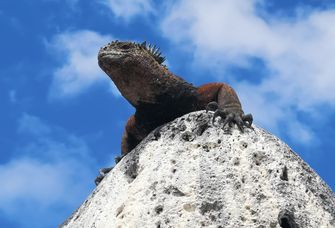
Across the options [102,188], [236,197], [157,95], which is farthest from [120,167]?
[236,197]

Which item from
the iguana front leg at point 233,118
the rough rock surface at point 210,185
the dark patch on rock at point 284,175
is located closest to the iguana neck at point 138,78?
the rough rock surface at point 210,185

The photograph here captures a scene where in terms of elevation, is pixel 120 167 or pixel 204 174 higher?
pixel 120 167

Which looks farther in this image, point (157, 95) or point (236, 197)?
point (157, 95)

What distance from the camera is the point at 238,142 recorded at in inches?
321

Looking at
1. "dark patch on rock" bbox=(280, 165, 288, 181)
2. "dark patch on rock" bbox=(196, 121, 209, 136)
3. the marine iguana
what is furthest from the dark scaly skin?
"dark patch on rock" bbox=(280, 165, 288, 181)

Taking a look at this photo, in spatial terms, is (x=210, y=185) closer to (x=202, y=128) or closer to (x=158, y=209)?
(x=158, y=209)

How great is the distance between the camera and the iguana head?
9367 millimetres

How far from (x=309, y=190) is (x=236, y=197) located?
831mm

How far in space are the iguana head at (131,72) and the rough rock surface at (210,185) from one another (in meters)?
0.80

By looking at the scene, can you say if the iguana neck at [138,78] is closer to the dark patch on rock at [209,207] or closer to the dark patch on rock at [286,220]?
the dark patch on rock at [209,207]

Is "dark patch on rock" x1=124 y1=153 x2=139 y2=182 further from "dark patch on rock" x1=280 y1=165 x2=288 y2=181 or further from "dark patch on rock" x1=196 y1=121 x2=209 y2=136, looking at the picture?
"dark patch on rock" x1=280 y1=165 x2=288 y2=181

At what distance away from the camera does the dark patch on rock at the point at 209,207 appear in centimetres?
745

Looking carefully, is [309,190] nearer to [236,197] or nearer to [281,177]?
[281,177]

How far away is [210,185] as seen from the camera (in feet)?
25.1
